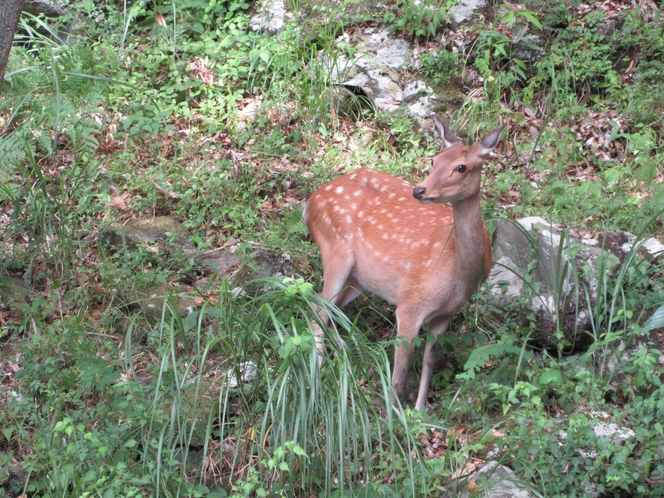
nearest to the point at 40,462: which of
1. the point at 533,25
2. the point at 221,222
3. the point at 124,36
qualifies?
the point at 221,222

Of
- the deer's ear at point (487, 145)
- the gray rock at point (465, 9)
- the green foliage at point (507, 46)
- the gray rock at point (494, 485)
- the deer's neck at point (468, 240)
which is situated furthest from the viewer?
the gray rock at point (465, 9)

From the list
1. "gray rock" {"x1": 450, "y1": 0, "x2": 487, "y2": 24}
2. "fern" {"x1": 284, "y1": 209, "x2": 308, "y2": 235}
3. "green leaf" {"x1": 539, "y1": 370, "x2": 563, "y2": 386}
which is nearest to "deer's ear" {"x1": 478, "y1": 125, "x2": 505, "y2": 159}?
"green leaf" {"x1": 539, "y1": 370, "x2": 563, "y2": 386}

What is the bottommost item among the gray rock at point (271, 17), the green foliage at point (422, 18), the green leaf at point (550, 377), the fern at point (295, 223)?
the fern at point (295, 223)

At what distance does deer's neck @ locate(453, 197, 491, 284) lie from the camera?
464cm

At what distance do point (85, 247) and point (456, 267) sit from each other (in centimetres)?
293

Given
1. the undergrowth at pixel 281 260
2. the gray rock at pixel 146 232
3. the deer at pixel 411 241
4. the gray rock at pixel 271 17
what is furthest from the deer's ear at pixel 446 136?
the gray rock at pixel 271 17

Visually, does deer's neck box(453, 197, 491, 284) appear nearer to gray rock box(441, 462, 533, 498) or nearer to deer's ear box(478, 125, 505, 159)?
deer's ear box(478, 125, 505, 159)

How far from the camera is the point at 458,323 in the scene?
5402 millimetres

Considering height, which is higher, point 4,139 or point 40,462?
point 4,139

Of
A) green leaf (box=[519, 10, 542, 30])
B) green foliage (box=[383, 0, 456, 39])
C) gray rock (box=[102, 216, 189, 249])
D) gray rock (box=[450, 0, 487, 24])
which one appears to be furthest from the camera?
gray rock (box=[450, 0, 487, 24])

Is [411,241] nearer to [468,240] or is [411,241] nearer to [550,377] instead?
[468,240]

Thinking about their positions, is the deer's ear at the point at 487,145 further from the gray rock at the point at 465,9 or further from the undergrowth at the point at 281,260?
the gray rock at the point at 465,9

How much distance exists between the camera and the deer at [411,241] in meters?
4.57

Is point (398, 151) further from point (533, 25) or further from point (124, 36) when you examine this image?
point (124, 36)
